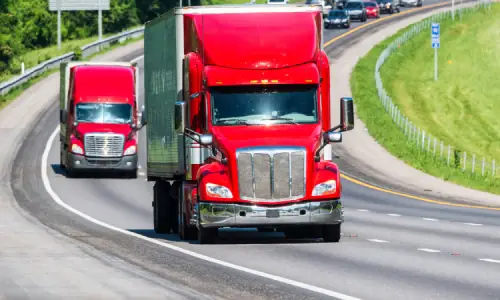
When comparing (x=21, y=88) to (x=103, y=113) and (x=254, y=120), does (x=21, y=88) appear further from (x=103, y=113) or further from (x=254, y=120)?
(x=254, y=120)

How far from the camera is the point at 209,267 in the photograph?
1838cm

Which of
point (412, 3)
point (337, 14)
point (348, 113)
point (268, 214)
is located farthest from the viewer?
point (412, 3)

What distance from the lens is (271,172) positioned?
2114 cm

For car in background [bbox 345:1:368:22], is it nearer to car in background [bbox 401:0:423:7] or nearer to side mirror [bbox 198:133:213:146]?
car in background [bbox 401:0:423:7]

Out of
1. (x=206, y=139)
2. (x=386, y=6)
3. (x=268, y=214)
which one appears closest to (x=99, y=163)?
(x=206, y=139)

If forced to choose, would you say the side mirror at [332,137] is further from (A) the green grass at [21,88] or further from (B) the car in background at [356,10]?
(B) the car in background at [356,10]

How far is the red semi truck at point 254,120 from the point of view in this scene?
2122cm

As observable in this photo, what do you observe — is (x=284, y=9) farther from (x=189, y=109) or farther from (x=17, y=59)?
(x=17, y=59)

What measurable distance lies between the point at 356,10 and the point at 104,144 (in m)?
65.0

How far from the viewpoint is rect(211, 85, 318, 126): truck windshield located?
21.8 metres

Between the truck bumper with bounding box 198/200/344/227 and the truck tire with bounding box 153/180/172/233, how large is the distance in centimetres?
421

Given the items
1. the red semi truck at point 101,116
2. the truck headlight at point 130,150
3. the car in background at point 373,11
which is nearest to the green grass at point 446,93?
the car in background at point 373,11

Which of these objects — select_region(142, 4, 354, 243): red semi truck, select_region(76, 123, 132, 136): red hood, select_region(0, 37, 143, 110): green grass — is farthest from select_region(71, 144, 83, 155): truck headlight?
select_region(142, 4, 354, 243): red semi truck

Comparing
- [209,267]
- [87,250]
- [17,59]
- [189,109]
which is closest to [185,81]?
[189,109]
